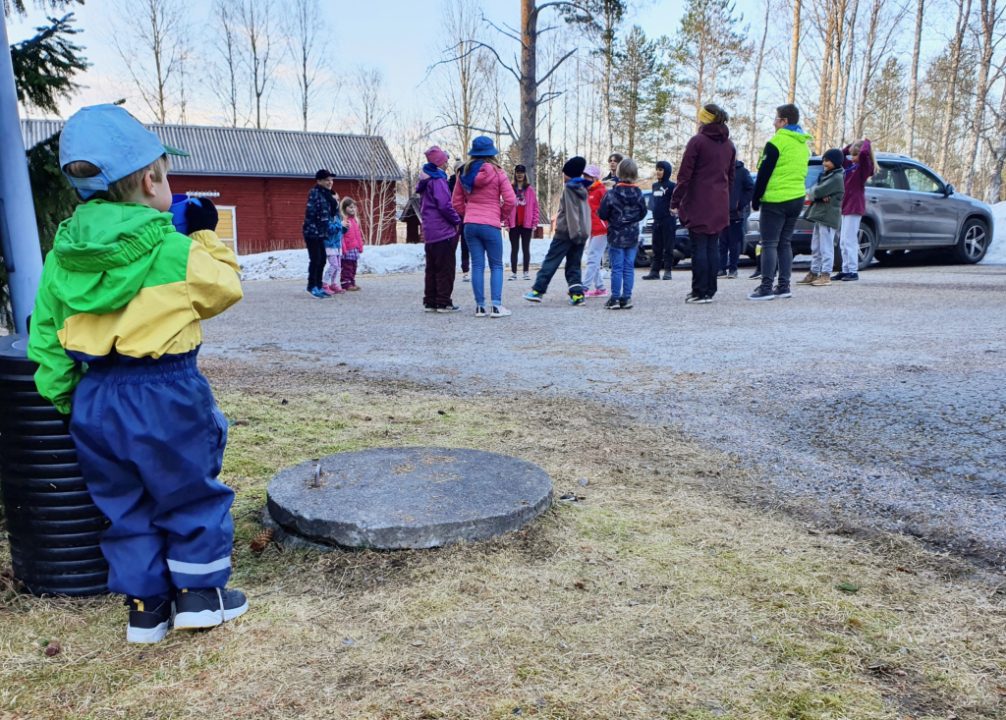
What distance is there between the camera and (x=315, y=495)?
3049mm

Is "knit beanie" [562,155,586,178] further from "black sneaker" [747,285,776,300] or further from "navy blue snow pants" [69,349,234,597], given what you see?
"navy blue snow pants" [69,349,234,597]

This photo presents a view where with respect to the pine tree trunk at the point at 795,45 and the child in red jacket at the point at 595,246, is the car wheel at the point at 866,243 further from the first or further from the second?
the pine tree trunk at the point at 795,45

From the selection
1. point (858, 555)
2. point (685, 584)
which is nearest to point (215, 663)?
point (685, 584)

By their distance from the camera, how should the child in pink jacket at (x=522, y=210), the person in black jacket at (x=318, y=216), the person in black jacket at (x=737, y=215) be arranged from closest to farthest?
the person in black jacket at (x=318, y=216) → the person in black jacket at (x=737, y=215) → the child in pink jacket at (x=522, y=210)

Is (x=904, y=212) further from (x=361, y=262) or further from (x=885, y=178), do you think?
(x=361, y=262)

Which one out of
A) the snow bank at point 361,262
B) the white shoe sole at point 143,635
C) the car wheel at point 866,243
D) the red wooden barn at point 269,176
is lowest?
the white shoe sole at point 143,635

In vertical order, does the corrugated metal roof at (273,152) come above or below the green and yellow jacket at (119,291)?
above

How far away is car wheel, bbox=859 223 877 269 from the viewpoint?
13.7m

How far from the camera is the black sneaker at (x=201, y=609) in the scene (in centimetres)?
228

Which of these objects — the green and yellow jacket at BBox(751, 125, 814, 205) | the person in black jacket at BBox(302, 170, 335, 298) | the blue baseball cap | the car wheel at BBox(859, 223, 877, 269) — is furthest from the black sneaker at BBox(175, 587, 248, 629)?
the car wheel at BBox(859, 223, 877, 269)

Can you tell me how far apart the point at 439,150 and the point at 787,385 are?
17.1ft

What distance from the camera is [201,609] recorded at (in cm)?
230

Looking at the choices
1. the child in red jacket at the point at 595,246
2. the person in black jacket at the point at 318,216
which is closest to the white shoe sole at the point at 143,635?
the child in red jacket at the point at 595,246

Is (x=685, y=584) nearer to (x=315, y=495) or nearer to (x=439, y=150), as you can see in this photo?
(x=315, y=495)
